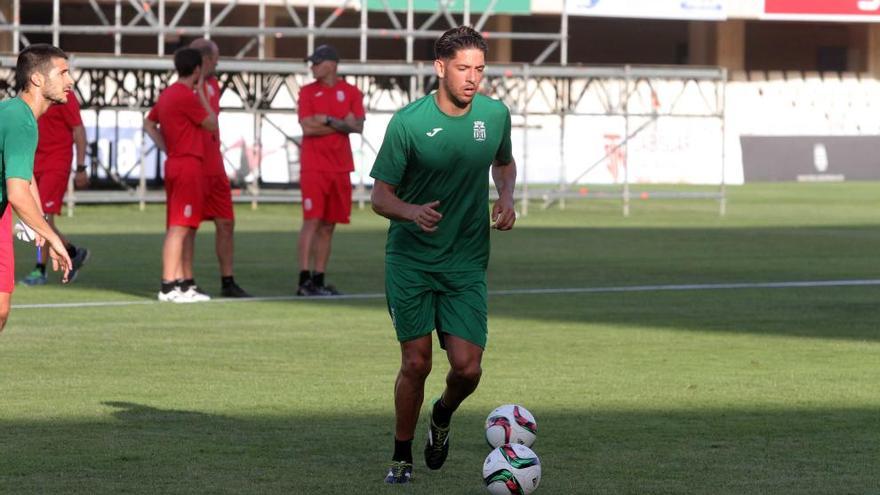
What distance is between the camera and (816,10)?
48062 millimetres

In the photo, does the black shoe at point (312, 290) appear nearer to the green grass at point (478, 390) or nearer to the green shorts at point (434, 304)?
the green grass at point (478, 390)

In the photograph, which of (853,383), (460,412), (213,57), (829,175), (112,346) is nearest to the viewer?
(460,412)

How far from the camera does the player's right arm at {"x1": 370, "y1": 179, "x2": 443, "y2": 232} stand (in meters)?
7.16

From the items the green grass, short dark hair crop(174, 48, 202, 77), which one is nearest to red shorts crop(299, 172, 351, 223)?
the green grass

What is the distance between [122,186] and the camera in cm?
3016

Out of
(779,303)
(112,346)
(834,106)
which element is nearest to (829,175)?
(834,106)

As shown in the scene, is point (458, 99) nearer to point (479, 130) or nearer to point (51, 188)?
point (479, 130)

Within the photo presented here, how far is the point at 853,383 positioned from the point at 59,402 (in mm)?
4563

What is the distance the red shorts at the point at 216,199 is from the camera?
1487cm

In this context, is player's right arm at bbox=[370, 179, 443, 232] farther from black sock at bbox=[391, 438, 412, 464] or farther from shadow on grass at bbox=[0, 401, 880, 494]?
shadow on grass at bbox=[0, 401, 880, 494]

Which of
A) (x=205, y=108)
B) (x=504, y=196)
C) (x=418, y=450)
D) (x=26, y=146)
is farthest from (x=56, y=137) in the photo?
(x=504, y=196)

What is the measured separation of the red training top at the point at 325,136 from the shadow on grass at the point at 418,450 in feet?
19.8

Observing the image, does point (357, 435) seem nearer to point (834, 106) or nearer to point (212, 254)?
point (212, 254)

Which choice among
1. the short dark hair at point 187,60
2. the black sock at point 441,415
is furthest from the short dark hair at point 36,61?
the short dark hair at point 187,60
